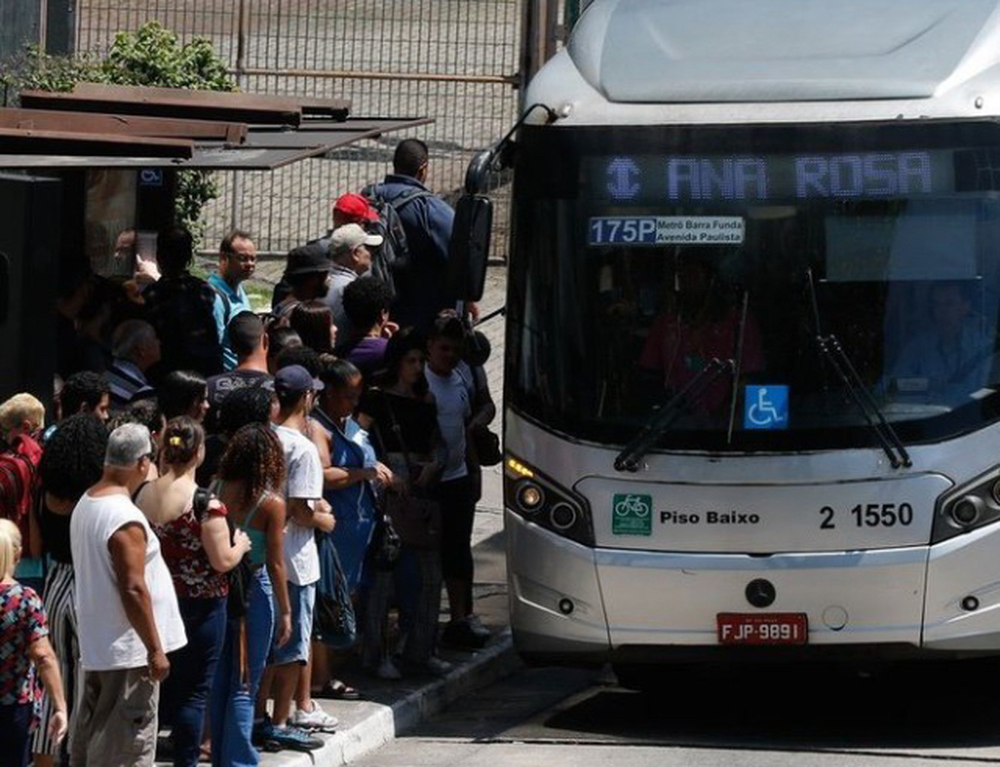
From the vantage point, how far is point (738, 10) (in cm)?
1118

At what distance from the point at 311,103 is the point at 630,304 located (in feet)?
13.7

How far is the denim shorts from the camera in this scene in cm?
1000

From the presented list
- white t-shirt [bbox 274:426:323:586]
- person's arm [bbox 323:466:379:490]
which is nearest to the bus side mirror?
person's arm [bbox 323:466:379:490]

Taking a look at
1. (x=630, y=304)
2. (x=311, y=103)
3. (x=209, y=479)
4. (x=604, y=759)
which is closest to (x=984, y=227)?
(x=630, y=304)

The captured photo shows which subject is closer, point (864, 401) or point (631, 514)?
point (864, 401)

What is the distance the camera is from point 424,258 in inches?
559

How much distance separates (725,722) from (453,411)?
7.26 ft

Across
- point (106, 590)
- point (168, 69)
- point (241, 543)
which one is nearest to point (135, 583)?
point (106, 590)

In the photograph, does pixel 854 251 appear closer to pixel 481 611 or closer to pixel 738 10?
pixel 738 10

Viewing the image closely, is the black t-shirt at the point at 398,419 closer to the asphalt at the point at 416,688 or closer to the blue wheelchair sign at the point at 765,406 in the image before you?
the asphalt at the point at 416,688

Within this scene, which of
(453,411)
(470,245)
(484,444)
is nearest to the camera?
(470,245)

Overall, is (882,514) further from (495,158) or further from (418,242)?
(418,242)

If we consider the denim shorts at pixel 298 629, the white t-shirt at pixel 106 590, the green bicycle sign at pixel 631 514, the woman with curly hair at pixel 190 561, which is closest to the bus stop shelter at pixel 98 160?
the woman with curly hair at pixel 190 561

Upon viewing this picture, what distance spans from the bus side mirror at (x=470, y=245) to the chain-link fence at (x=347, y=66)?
9695mm
